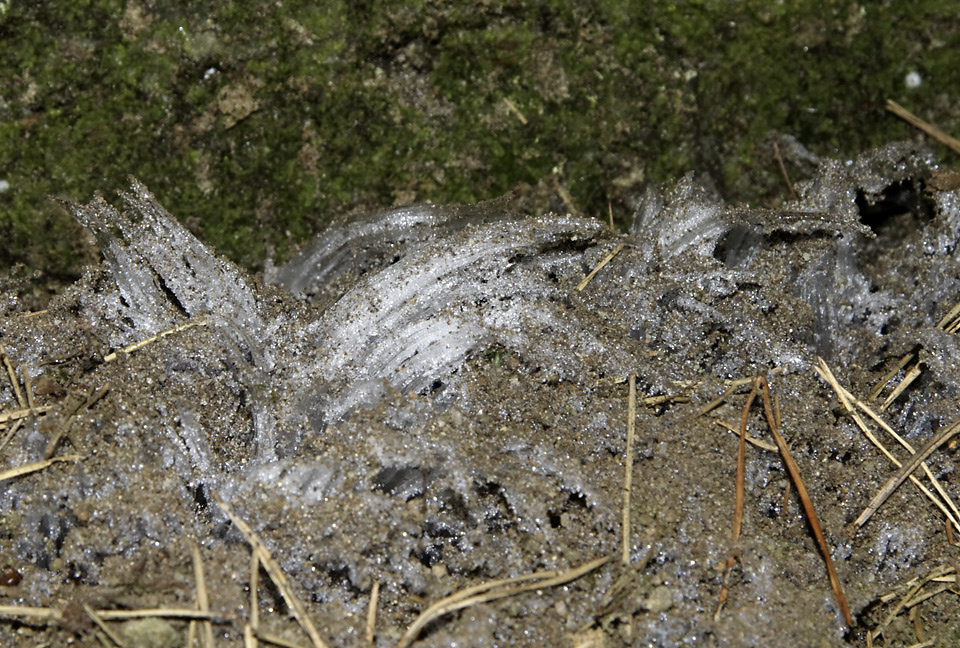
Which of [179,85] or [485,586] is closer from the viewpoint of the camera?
[485,586]

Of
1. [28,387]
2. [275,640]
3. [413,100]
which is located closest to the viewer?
[275,640]

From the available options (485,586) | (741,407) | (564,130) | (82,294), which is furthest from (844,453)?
(82,294)

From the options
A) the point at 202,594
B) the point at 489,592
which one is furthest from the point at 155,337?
the point at 489,592

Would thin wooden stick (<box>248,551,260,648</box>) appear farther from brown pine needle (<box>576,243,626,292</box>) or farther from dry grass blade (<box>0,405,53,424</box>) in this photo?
brown pine needle (<box>576,243,626,292</box>)

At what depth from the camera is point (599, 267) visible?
1.97 metres

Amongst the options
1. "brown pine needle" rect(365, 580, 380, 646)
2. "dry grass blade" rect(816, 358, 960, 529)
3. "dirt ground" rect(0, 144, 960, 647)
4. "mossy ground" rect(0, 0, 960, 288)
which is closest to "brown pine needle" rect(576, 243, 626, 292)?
"dirt ground" rect(0, 144, 960, 647)

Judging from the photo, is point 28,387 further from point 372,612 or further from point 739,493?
point 739,493

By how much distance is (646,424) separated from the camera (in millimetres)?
1809

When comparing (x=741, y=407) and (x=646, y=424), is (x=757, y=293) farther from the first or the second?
(x=646, y=424)

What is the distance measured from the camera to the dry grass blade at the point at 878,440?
1850 millimetres

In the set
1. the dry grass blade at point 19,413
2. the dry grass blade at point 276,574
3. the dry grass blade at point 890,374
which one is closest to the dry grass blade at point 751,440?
the dry grass blade at point 890,374

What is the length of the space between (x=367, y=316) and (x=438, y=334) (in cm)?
18

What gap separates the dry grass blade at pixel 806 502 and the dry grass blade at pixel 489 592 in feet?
1.58

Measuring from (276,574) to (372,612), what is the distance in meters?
0.21
